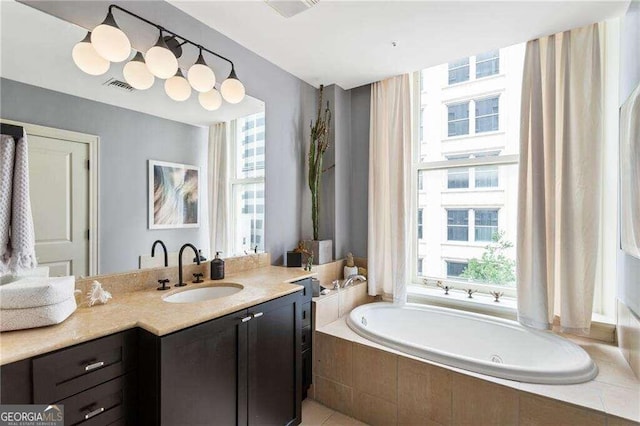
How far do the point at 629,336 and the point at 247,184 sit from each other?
262 centimetres

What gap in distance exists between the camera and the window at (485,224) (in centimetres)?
250

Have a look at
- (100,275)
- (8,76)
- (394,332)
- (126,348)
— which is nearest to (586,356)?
(394,332)

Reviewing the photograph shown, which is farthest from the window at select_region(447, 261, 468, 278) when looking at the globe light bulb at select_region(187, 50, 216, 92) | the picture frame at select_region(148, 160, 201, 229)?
the globe light bulb at select_region(187, 50, 216, 92)

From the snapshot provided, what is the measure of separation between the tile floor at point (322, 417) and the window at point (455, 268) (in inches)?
58.7

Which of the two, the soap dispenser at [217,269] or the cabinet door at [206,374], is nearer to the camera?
the cabinet door at [206,374]

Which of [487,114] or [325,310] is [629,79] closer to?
[487,114]

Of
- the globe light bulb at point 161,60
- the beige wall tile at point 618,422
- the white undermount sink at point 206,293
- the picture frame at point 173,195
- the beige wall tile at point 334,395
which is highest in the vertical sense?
the globe light bulb at point 161,60

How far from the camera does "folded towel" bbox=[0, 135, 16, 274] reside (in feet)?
3.90

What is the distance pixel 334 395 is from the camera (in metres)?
2.07

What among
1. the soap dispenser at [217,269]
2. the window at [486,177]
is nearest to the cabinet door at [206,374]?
the soap dispenser at [217,269]

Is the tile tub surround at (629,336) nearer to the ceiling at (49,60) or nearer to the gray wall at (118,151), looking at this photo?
the gray wall at (118,151)

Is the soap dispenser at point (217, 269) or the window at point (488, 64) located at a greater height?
the window at point (488, 64)

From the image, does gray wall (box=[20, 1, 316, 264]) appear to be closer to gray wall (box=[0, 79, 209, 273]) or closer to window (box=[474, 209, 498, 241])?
gray wall (box=[0, 79, 209, 273])

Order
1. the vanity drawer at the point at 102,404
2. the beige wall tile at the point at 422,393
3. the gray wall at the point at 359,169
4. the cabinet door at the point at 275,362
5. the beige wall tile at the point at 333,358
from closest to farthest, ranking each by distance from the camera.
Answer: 1. the vanity drawer at the point at 102,404
2. the cabinet door at the point at 275,362
3. the beige wall tile at the point at 422,393
4. the beige wall tile at the point at 333,358
5. the gray wall at the point at 359,169
